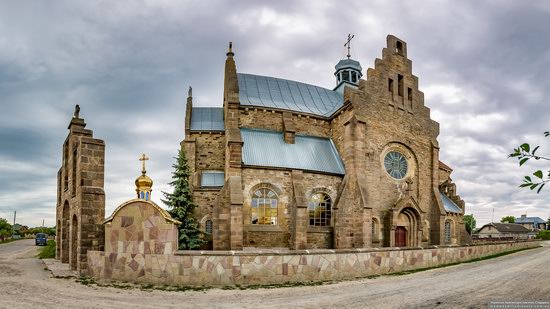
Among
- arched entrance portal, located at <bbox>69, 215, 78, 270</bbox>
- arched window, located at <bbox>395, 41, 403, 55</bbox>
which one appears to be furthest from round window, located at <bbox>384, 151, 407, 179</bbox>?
arched entrance portal, located at <bbox>69, 215, 78, 270</bbox>

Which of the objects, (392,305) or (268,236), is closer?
(392,305)

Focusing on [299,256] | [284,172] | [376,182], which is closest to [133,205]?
[299,256]

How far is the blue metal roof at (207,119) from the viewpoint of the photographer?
2834 centimetres

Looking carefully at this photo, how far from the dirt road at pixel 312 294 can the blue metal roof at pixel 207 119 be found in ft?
53.0

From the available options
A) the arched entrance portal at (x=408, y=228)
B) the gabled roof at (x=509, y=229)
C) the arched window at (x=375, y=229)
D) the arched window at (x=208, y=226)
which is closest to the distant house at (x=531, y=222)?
the gabled roof at (x=509, y=229)

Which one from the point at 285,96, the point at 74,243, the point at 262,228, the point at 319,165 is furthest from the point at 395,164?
the point at 74,243

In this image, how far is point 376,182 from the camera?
2462cm

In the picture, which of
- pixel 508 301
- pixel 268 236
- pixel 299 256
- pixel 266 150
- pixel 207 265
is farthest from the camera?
pixel 266 150

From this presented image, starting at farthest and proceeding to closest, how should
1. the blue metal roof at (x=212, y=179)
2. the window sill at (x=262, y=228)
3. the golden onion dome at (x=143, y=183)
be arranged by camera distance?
the blue metal roof at (x=212, y=179), the window sill at (x=262, y=228), the golden onion dome at (x=143, y=183)

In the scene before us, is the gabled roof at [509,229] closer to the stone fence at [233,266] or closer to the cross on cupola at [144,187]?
the stone fence at [233,266]

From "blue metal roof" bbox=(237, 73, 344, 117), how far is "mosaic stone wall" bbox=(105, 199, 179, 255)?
1460 cm

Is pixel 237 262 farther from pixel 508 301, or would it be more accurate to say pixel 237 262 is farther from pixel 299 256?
pixel 508 301

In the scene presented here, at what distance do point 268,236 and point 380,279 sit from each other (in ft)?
30.7

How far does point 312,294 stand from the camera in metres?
11.1
